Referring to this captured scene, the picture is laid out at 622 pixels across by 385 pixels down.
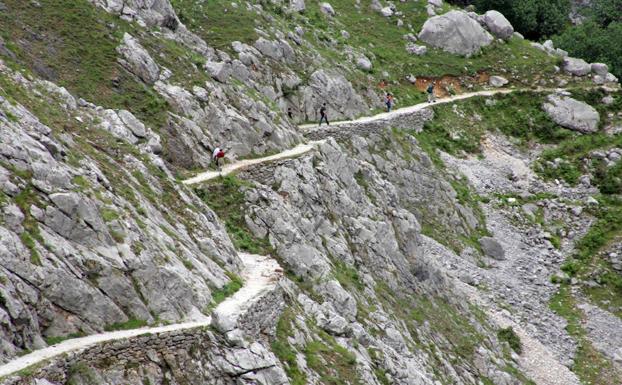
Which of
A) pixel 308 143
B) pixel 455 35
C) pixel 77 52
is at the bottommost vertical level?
pixel 308 143

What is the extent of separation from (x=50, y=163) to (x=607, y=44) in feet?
297

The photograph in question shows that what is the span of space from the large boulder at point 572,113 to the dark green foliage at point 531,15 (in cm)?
2935

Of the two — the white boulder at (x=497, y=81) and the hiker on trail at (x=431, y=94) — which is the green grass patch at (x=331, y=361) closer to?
the hiker on trail at (x=431, y=94)

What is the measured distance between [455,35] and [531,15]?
971 inches

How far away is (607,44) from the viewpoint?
10194cm

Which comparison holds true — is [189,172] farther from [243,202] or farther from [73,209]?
[73,209]

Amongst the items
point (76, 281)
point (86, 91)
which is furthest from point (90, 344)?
point (86, 91)

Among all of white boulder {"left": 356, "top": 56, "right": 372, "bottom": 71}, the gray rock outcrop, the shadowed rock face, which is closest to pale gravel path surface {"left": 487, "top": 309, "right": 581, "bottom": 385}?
the gray rock outcrop

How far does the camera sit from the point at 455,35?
95.2 metres

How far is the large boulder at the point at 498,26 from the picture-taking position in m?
99.0

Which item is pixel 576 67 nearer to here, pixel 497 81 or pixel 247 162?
pixel 497 81

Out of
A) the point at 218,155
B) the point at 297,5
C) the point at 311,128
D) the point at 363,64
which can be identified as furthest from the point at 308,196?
the point at 297,5

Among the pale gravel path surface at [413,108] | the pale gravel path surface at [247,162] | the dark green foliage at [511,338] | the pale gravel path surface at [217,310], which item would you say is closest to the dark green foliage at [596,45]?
the pale gravel path surface at [413,108]

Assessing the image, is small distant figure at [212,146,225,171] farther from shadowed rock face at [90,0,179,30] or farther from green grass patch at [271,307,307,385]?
green grass patch at [271,307,307,385]
